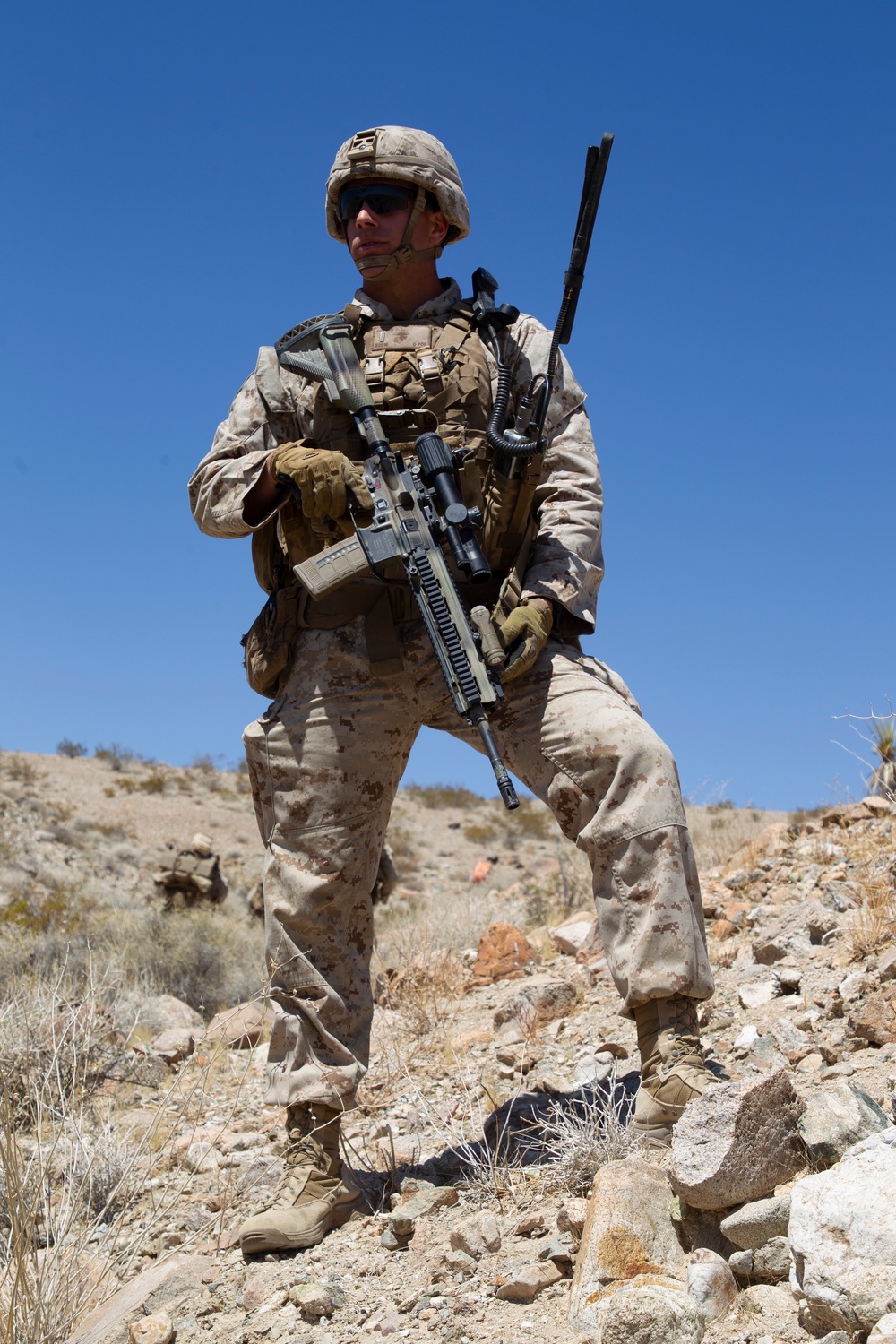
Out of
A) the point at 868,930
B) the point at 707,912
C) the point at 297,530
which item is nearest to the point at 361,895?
the point at 297,530

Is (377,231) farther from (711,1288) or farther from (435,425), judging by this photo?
(711,1288)

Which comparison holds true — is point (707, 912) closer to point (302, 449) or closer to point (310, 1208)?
point (310, 1208)

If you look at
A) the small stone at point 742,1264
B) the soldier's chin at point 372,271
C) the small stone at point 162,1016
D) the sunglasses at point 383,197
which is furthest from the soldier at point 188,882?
the small stone at point 742,1264

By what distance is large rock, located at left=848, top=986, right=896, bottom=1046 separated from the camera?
3.04 m

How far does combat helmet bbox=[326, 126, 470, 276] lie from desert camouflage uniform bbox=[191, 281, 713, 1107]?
232 millimetres

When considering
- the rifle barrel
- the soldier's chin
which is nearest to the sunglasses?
the soldier's chin

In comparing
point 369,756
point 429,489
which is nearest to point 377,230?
point 429,489

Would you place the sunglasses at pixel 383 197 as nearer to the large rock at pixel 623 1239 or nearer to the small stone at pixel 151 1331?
the large rock at pixel 623 1239

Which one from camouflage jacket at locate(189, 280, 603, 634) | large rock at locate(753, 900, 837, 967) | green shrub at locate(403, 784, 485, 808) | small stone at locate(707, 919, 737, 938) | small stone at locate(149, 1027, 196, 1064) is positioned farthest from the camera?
green shrub at locate(403, 784, 485, 808)

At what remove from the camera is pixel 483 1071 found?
4.14 meters

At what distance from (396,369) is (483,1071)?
2.45 meters

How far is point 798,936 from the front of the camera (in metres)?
4.32

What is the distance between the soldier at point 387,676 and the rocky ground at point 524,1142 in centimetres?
30

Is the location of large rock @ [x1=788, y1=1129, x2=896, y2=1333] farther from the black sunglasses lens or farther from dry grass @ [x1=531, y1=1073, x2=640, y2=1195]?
the black sunglasses lens
